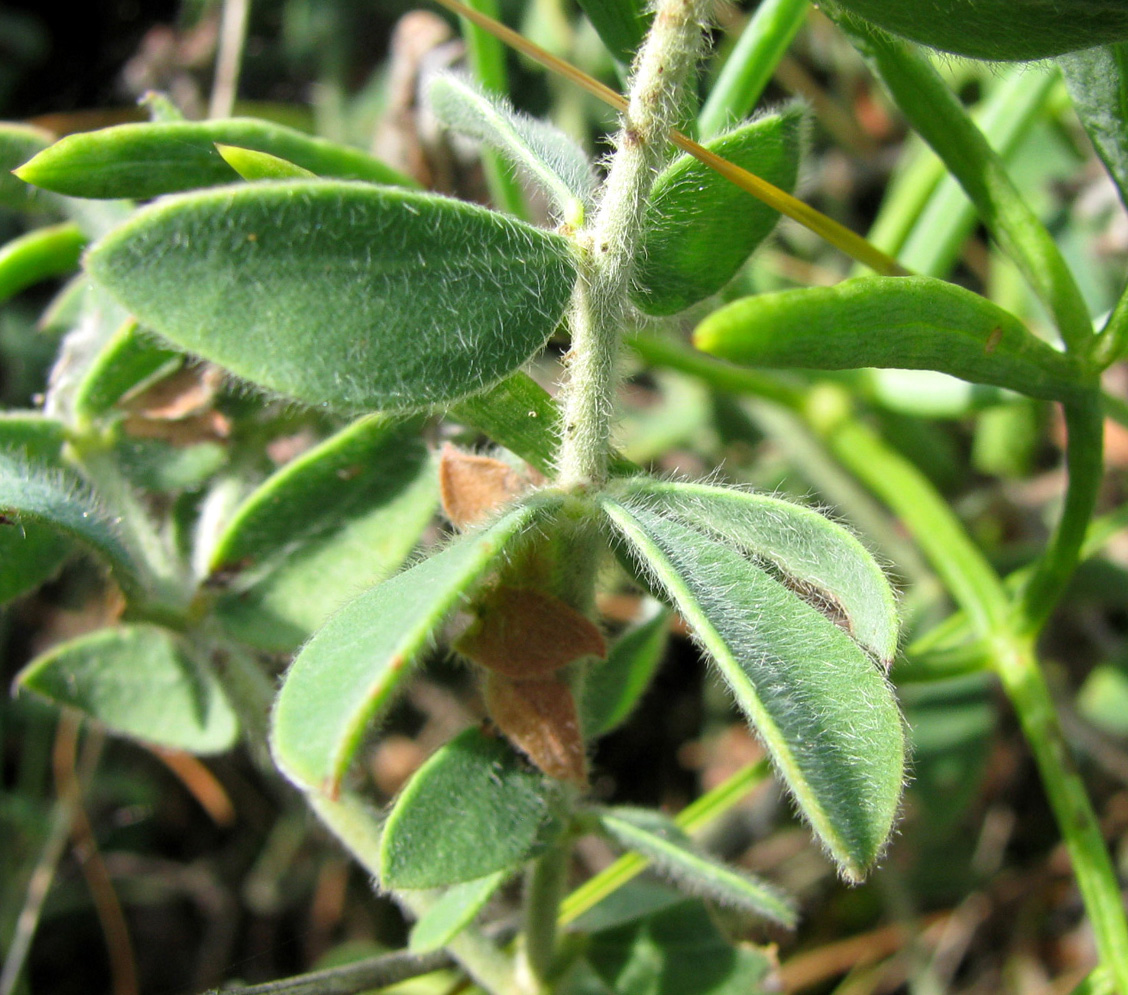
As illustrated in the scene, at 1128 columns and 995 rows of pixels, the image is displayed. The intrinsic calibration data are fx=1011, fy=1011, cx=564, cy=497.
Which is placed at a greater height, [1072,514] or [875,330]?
[875,330]

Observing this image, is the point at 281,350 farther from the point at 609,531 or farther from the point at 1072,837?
the point at 1072,837

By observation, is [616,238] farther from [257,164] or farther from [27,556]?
[27,556]

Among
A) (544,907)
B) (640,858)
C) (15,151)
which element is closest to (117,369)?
(15,151)

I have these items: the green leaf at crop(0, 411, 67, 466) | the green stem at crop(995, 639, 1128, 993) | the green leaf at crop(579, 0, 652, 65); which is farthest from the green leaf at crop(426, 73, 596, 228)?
the green stem at crop(995, 639, 1128, 993)

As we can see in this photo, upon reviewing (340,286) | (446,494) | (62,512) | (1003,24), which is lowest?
(62,512)

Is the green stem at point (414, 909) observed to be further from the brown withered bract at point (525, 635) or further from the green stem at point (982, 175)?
the green stem at point (982, 175)

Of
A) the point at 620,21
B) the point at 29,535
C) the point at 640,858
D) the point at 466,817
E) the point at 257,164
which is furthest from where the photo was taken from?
the point at 640,858

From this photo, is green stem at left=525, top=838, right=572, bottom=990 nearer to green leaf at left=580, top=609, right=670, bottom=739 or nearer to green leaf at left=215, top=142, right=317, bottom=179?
green leaf at left=580, top=609, right=670, bottom=739
